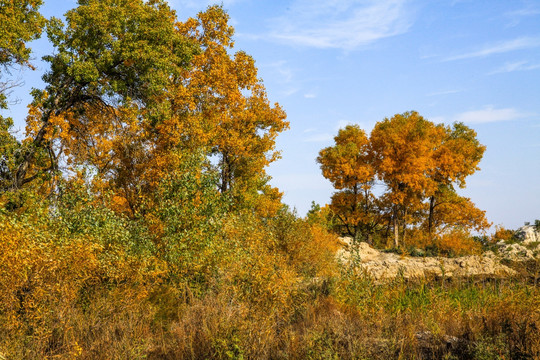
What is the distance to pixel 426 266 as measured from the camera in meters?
20.7

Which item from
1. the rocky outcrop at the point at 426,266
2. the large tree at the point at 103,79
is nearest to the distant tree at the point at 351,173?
the rocky outcrop at the point at 426,266

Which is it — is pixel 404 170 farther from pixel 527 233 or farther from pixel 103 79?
pixel 103 79

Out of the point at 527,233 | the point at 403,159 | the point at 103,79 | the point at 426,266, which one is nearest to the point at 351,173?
the point at 403,159

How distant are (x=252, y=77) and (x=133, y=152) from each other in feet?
24.3

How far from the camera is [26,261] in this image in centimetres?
838

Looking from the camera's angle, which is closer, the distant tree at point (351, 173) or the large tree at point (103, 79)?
the large tree at point (103, 79)

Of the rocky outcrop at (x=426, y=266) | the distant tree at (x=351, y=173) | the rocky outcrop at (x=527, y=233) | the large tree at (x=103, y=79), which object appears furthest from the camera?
the distant tree at (x=351, y=173)

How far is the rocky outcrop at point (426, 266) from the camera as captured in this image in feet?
38.9

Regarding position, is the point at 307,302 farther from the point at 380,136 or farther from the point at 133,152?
the point at 380,136

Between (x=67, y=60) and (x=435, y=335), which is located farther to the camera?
(x=67, y=60)

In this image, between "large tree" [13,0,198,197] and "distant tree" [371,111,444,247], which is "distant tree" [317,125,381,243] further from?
"large tree" [13,0,198,197]

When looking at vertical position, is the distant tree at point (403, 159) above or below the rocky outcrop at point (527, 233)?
above

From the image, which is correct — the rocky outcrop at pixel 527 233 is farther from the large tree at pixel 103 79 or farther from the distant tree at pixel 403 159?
the large tree at pixel 103 79

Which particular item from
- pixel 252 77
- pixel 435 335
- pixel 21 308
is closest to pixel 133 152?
pixel 252 77
